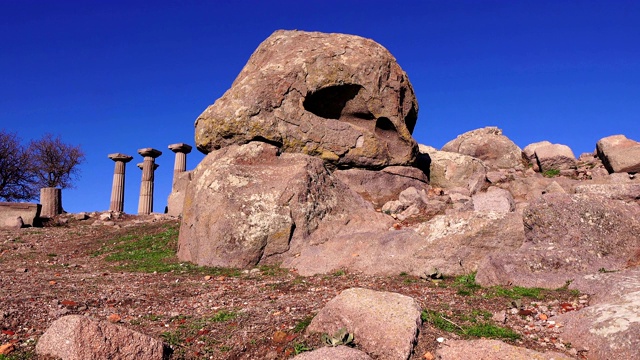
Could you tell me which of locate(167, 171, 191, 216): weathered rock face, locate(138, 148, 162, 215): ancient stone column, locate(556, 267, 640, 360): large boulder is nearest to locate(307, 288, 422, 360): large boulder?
locate(556, 267, 640, 360): large boulder

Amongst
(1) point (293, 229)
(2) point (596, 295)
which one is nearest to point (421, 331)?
(2) point (596, 295)

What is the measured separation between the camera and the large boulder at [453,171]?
57.6 ft

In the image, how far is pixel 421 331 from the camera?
230 inches

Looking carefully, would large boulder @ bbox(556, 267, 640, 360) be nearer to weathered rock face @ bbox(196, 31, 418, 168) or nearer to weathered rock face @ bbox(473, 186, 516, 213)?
weathered rock face @ bbox(473, 186, 516, 213)

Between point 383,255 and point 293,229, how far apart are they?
2.44 m

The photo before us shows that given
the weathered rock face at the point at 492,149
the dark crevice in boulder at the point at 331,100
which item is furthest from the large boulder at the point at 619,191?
the weathered rock face at the point at 492,149

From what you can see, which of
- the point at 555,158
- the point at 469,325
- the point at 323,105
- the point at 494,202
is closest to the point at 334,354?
the point at 469,325

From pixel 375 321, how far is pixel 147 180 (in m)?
29.0

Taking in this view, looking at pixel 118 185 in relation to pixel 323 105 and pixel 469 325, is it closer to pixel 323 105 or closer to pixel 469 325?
pixel 323 105

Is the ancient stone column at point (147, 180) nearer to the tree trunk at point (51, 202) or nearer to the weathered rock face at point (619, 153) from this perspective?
the tree trunk at point (51, 202)

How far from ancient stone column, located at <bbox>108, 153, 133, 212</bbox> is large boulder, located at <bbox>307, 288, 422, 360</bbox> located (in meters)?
29.8

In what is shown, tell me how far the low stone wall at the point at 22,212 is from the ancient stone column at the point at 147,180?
8109 millimetres

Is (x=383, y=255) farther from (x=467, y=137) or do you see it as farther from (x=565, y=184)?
(x=467, y=137)

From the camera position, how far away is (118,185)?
33.2m
